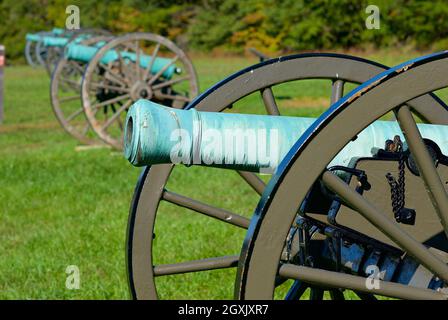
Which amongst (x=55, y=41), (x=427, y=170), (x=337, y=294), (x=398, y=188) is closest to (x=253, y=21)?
(x=55, y=41)

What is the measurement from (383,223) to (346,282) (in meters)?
0.18

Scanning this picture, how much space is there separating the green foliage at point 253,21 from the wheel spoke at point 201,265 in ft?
112

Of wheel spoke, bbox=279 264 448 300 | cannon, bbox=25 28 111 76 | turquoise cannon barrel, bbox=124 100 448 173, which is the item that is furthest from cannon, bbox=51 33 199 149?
wheel spoke, bbox=279 264 448 300

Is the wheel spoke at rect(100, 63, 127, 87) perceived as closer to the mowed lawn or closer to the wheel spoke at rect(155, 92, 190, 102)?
the wheel spoke at rect(155, 92, 190, 102)

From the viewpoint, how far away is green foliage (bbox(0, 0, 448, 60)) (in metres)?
Answer: 37.8

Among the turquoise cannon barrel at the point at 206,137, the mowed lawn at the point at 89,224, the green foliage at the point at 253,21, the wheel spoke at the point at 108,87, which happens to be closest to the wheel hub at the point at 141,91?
the wheel spoke at the point at 108,87

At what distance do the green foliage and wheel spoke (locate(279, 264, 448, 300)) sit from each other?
115 feet

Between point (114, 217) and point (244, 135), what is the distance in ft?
13.9

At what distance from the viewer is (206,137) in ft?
9.40

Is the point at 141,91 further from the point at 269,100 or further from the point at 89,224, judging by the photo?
the point at 269,100

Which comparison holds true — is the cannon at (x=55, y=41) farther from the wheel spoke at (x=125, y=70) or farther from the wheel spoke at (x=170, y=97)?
the wheel spoke at (x=170, y=97)

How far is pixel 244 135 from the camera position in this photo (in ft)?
9.55

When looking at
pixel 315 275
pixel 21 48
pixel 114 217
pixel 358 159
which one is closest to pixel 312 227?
pixel 358 159

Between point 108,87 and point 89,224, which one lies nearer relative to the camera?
point 89,224
